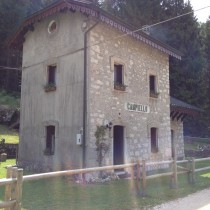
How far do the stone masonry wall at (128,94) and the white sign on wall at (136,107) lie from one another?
148mm

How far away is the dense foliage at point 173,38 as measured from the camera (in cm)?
2884

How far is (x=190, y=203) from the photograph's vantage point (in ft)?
24.2

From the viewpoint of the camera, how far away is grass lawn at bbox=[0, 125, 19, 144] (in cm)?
2220

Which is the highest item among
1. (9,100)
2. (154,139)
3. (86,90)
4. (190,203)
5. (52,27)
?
(52,27)

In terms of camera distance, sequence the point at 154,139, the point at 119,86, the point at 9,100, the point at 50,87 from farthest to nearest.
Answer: the point at 9,100 → the point at 154,139 → the point at 50,87 → the point at 119,86

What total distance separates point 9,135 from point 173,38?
1776 cm

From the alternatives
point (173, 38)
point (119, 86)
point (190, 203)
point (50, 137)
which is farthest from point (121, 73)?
point (173, 38)

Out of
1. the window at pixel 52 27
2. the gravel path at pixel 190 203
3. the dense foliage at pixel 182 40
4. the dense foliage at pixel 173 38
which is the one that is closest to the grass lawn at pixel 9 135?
the dense foliage at pixel 173 38

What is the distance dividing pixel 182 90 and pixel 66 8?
18150 millimetres

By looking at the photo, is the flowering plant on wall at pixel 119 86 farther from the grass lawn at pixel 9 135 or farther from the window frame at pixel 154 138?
the grass lawn at pixel 9 135

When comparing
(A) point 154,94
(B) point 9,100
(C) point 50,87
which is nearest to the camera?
(C) point 50,87

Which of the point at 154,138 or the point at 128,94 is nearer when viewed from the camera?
the point at 128,94

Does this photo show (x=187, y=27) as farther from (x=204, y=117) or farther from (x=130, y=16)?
(x=204, y=117)

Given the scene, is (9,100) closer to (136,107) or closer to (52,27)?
(52,27)
